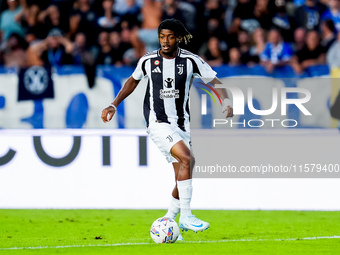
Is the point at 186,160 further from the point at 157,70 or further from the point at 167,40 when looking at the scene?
the point at 167,40

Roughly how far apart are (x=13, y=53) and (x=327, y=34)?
4.76 m

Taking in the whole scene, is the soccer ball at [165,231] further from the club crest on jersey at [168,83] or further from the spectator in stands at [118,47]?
the spectator in stands at [118,47]

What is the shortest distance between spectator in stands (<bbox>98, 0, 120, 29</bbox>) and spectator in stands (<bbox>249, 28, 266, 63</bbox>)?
229cm

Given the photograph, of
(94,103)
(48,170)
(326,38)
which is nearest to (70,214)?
(48,170)

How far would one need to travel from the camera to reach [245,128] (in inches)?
322

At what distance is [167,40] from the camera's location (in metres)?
5.84

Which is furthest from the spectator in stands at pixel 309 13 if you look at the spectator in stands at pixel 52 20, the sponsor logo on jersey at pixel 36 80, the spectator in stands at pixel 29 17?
the spectator in stands at pixel 29 17

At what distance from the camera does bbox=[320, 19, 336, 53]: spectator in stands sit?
30.4 feet

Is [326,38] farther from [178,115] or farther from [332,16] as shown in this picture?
[178,115]

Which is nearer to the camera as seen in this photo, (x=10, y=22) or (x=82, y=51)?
(x=82, y=51)

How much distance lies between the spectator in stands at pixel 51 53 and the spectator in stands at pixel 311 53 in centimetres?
339

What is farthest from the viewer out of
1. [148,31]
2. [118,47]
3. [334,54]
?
[148,31]

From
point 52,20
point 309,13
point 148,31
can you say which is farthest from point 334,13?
point 52,20

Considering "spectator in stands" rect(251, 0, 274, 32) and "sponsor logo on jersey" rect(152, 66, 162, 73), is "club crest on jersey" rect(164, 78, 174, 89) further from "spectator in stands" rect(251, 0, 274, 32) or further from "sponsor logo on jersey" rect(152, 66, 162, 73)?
"spectator in stands" rect(251, 0, 274, 32)
